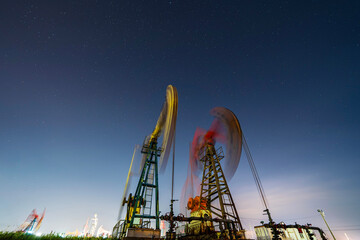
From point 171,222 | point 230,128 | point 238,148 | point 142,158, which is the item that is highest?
point 230,128

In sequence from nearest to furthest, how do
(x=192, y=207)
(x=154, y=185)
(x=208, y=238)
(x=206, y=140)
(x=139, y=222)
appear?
1. (x=208, y=238)
2. (x=139, y=222)
3. (x=154, y=185)
4. (x=192, y=207)
5. (x=206, y=140)

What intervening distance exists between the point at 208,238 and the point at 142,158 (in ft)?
46.1

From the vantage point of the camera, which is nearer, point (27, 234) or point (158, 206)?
point (27, 234)

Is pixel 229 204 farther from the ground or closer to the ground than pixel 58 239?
farther from the ground

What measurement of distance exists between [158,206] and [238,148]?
468 inches

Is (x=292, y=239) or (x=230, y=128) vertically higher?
(x=230, y=128)

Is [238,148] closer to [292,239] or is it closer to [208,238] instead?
[208,238]

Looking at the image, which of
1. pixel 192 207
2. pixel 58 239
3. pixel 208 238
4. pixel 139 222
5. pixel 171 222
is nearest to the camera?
pixel 58 239

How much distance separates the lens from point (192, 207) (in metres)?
20.4

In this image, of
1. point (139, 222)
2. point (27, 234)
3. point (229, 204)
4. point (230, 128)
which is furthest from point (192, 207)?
point (27, 234)

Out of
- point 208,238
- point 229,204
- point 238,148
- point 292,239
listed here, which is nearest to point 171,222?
point 208,238

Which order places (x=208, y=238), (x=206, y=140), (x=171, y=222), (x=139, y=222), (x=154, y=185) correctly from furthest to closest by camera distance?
(x=206, y=140) < (x=154, y=185) < (x=139, y=222) < (x=208, y=238) < (x=171, y=222)

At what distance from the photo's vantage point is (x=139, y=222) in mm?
16859

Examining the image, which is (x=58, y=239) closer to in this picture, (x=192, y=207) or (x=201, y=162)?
(x=192, y=207)
